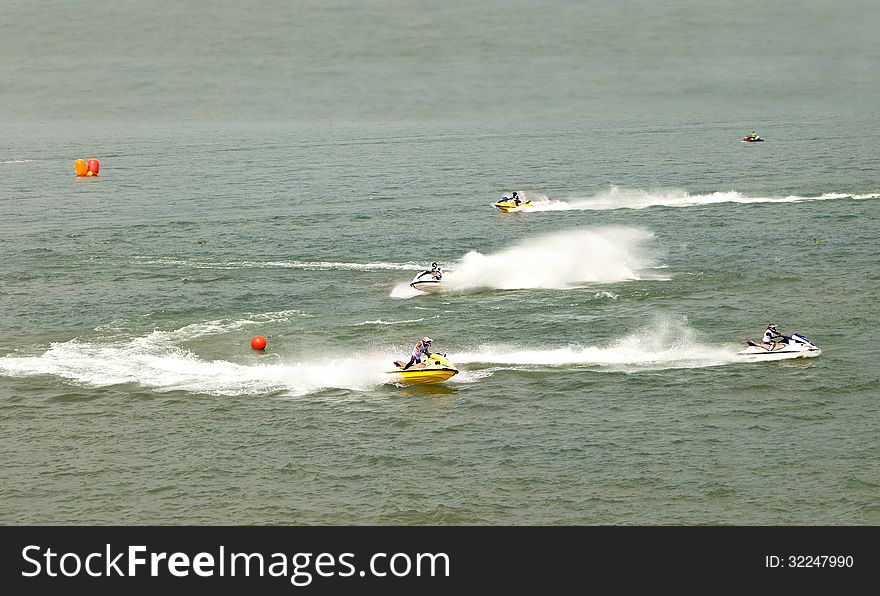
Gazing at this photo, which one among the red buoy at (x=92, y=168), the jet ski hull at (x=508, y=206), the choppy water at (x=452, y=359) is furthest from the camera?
the red buoy at (x=92, y=168)

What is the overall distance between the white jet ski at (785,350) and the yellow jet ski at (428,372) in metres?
16.4

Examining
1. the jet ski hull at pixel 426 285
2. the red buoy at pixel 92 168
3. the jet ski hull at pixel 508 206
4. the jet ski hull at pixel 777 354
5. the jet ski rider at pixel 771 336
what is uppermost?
the red buoy at pixel 92 168

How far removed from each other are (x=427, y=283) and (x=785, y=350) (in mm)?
25824

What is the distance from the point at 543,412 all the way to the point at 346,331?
682 inches

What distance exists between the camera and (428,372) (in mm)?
54281

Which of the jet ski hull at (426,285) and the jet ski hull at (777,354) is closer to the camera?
the jet ski hull at (777,354)

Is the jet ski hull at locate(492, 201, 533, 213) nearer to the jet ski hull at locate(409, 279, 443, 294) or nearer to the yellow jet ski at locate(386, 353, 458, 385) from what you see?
the jet ski hull at locate(409, 279, 443, 294)

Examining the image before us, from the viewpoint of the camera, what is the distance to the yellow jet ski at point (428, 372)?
5425cm

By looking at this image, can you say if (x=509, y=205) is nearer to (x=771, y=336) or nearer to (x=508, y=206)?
(x=508, y=206)

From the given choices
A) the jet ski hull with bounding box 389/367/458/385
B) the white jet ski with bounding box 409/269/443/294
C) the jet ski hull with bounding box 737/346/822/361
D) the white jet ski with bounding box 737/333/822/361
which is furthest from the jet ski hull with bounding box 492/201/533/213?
the jet ski hull with bounding box 389/367/458/385

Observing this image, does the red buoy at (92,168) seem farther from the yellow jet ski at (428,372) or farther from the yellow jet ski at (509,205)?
the yellow jet ski at (428,372)

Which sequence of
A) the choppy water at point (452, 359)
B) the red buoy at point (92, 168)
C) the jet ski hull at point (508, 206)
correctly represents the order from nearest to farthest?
1. the choppy water at point (452, 359)
2. the jet ski hull at point (508, 206)
3. the red buoy at point (92, 168)

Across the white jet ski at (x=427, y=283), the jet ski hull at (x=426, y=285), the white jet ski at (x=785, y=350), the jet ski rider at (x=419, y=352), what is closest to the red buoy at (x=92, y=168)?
the white jet ski at (x=427, y=283)
